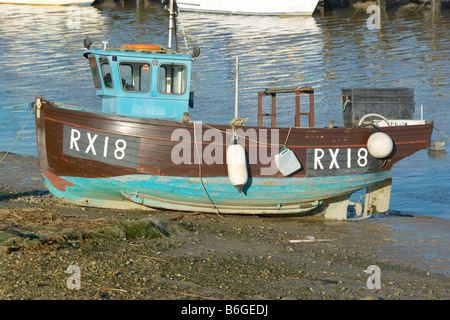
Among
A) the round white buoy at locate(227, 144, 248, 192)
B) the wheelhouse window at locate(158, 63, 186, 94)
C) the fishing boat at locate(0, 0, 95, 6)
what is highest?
the fishing boat at locate(0, 0, 95, 6)

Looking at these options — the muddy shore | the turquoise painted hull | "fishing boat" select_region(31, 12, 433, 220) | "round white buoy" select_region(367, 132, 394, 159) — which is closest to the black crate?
"fishing boat" select_region(31, 12, 433, 220)

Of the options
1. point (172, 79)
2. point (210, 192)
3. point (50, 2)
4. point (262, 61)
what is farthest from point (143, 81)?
point (50, 2)

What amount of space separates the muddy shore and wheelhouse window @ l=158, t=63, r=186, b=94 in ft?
7.18

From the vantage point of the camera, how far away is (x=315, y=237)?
9.98m

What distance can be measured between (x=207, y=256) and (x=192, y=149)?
8.80 ft

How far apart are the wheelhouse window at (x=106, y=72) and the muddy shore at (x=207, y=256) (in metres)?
2.23

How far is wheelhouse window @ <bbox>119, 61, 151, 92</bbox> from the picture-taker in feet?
36.9

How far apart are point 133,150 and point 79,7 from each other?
1632 inches

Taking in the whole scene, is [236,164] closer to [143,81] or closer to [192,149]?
[192,149]

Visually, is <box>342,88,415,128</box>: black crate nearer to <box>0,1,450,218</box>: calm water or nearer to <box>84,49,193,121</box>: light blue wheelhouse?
<box>0,1,450,218</box>: calm water

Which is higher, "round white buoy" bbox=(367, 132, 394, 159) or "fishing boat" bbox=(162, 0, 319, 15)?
"fishing boat" bbox=(162, 0, 319, 15)

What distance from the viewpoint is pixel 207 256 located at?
26.6 ft

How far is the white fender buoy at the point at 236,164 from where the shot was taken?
1022 cm
